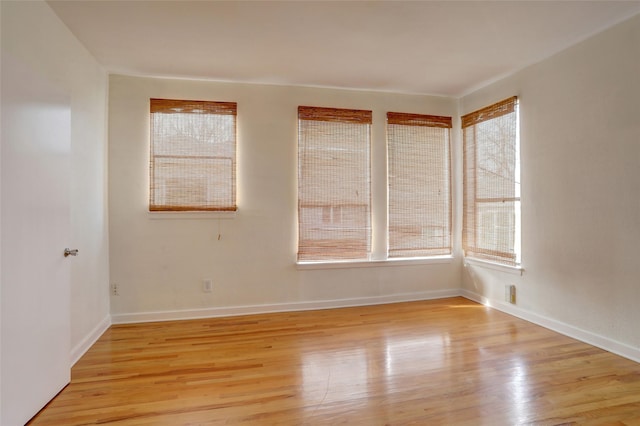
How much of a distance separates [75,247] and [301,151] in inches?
92.8

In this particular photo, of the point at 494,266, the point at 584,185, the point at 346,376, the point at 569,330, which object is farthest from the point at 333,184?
the point at 569,330

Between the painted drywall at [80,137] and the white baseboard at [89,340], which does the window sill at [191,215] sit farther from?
the white baseboard at [89,340]

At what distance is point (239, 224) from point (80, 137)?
165 cm

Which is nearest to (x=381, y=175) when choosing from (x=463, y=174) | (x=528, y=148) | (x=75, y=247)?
(x=463, y=174)

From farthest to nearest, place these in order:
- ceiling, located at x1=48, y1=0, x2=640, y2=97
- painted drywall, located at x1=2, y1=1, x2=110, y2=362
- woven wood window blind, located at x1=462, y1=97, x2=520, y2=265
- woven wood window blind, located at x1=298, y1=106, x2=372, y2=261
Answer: woven wood window blind, located at x1=298, y1=106, x2=372, y2=261, woven wood window blind, located at x1=462, y1=97, x2=520, y2=265, ceiling, located at x1=48, y1=0, x2=640, y2=97, painted drywall, located at x1=2, y1=1, x2=110, y2=362

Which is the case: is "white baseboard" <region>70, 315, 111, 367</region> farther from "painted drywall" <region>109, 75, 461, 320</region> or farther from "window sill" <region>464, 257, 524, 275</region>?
"window sill" <region>464, 257, 524, 275</region>

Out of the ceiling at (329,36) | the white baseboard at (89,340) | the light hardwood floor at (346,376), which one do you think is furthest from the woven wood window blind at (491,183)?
the white baseboard at (89,340)

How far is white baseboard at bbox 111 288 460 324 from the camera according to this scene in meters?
3.55

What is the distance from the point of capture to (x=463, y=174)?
4.33 meters

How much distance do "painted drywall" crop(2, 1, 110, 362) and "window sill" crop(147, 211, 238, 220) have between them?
467 millimetres

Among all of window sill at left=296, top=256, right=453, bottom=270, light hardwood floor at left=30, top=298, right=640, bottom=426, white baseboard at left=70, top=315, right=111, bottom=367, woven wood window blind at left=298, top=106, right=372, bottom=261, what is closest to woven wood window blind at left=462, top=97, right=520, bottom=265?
window sill at left=296, top=256, right=453, bottom=270

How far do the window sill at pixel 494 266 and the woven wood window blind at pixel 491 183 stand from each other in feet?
0.17

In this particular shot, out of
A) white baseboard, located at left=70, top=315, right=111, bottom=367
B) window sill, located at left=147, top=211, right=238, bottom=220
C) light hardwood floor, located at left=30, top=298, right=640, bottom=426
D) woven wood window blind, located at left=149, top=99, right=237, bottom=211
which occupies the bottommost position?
light hardwood floor, located at left=30, top=298, right=640, bottom=426

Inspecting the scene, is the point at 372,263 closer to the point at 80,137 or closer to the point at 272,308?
the point at 272,308
